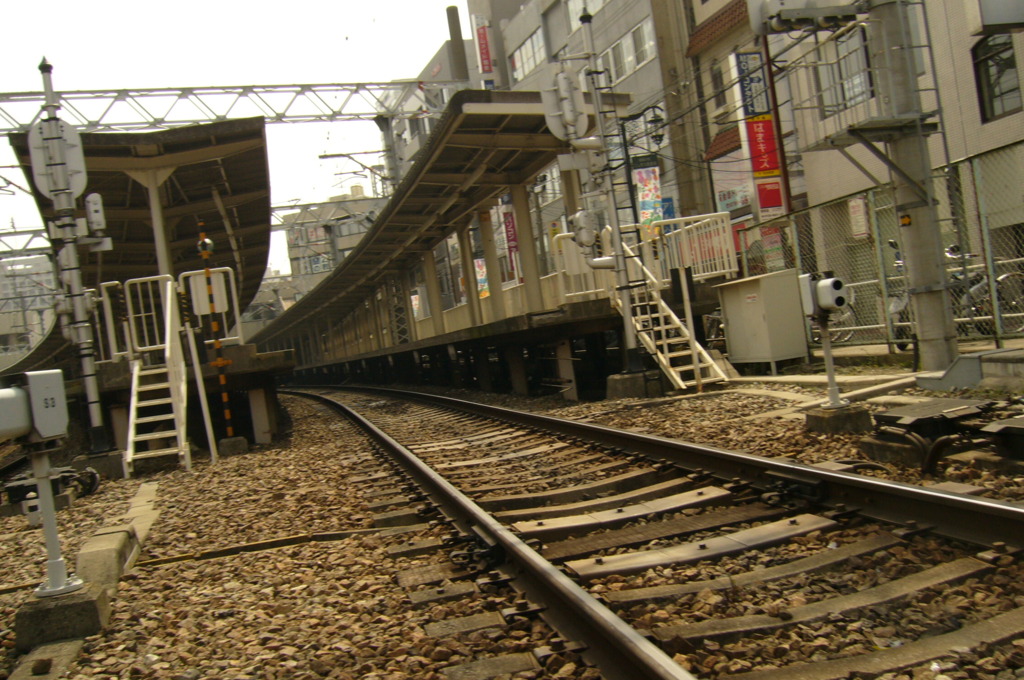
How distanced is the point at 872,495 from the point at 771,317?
761 cm

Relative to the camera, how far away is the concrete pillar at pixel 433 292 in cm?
2200

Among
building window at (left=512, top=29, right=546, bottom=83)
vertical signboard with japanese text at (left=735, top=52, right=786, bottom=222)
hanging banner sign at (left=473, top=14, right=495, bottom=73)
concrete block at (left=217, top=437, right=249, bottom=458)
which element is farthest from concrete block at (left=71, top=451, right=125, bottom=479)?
hanging banner sign at (left=473, top=14, right=495, bottom=73)

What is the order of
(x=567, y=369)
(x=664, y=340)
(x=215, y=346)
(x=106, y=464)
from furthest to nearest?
(x=567, y=369) < (x=215, y=346) < (x=664, y=340) < (x=106, y=464)

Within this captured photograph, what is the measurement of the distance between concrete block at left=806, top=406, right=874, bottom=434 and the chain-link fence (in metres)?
2.92

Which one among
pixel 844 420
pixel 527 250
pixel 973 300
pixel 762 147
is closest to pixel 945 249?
pixel 973 300

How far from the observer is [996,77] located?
51.5 ft

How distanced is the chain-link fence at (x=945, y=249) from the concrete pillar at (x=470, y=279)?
237 inches

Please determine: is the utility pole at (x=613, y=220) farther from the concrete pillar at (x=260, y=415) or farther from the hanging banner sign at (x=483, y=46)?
the hanging banner sign at (x=483, y=46)

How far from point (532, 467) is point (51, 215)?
11511 mm

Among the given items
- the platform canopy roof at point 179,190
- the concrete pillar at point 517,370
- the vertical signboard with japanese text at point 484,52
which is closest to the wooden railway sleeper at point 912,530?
the platform canopy roof at point 179,190

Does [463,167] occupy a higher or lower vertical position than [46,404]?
higher

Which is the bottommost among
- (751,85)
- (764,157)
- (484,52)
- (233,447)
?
(233,447)

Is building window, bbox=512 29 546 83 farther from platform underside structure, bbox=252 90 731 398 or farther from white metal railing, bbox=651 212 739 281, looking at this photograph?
white metal railing, bbox=651 212 739 281

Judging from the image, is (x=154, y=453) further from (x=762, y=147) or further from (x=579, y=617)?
(x=762, y=147)
